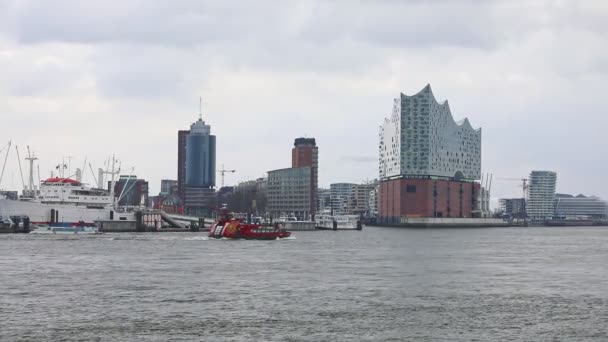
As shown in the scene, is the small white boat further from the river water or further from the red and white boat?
the river water

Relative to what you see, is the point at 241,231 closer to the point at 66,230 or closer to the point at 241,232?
the point at 241,232

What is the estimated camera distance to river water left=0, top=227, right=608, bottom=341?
41.3m

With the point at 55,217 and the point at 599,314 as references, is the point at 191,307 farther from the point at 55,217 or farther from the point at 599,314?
the point at 55,217

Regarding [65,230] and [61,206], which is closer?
[65,230]

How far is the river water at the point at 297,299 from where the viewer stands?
41.3m

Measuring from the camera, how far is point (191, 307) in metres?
49.5

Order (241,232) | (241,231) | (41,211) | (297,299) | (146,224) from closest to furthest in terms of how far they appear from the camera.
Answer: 1. (297,299)
2. (241,231)
3. (241,232)
4. (41,211)
5. (146,224)

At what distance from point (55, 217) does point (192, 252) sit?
87077 mm

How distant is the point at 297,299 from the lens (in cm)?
5344

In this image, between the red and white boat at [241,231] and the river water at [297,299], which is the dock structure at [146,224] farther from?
the river water at [297,299]

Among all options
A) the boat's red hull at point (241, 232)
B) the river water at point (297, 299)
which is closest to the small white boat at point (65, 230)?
the boat's red hull at point (241, 232)

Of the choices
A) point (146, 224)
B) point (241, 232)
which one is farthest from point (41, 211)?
point (241, 232)

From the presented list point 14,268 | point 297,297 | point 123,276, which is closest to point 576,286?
point 297,297

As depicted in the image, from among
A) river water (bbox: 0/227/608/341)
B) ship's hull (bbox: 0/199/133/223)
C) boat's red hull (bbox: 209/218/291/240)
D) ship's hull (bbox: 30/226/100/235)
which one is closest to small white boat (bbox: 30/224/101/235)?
ship's hull (bbox: 30/226/100/235)
